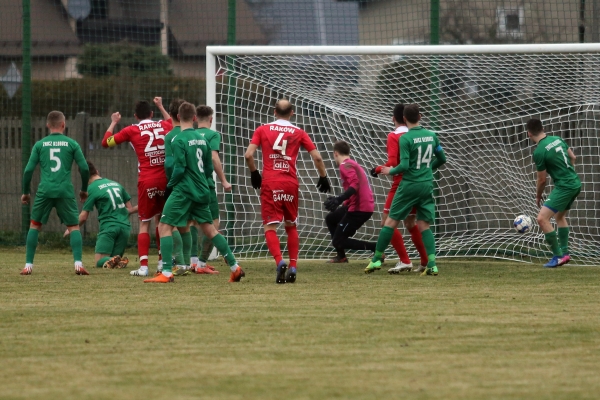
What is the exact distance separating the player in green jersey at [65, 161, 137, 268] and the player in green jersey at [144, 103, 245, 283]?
2.25 m

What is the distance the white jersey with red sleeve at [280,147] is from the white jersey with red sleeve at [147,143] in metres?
1.38

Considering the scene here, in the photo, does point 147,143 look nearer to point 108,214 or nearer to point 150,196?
point 150,196

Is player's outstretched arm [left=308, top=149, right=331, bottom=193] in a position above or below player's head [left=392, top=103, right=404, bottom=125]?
below

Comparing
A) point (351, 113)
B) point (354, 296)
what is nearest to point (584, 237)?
point (351, 113)

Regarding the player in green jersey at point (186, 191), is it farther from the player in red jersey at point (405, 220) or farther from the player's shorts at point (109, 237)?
the player's shorts at point (109, 237)

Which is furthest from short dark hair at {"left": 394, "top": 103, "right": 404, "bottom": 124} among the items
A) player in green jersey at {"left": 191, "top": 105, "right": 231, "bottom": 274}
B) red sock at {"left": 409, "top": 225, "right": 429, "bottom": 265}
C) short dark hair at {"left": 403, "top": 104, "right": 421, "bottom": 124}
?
player in green jersey at {"left": 191, "top": 105, "right": 231, "bottom": 274}

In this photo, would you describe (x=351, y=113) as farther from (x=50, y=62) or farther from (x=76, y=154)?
(x=50, y=62)

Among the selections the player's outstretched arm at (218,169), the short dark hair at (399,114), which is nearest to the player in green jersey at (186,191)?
the player's outstretched arm at (218,169)

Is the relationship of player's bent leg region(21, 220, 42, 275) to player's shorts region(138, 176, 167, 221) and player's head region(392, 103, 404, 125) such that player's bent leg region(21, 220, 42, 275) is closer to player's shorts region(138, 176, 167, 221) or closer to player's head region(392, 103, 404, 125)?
player's shorts region(138, 176, 167, 221)

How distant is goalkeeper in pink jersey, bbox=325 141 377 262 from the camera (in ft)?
36.2

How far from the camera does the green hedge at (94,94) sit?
14.7 metres

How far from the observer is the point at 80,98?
1471cm

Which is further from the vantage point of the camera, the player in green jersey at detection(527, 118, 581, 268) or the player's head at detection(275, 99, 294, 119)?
the player in green jersey at detection(527, 118, 581, 268)

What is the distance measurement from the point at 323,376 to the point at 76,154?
6.15 metres
